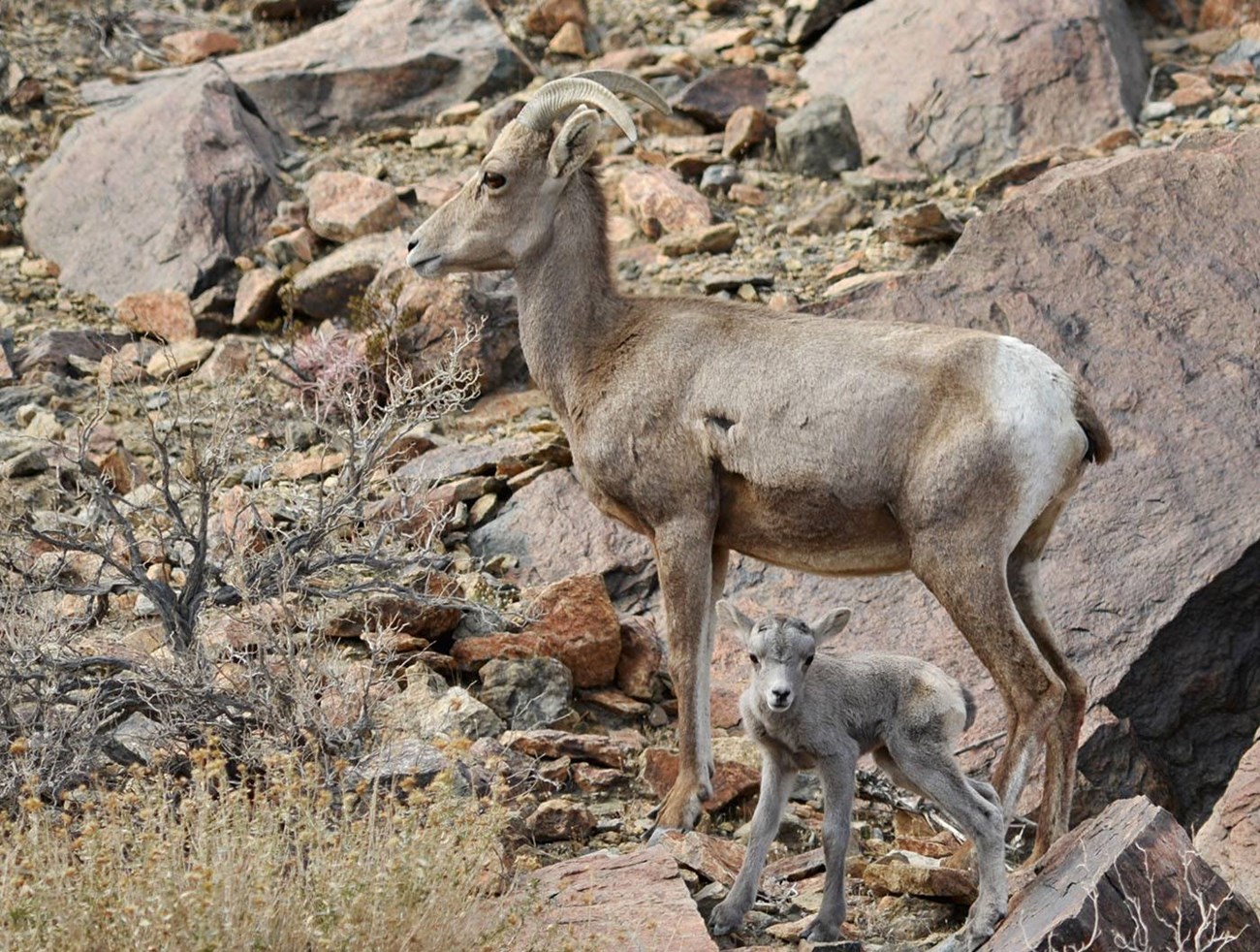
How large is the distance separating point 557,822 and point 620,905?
1.41m

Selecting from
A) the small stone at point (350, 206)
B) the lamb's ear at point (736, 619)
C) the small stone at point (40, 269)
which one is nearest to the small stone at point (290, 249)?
the small stone at point (350, 206)

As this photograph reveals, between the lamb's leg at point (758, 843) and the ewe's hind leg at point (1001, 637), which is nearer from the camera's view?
the lamb's leg at point (758, 843)

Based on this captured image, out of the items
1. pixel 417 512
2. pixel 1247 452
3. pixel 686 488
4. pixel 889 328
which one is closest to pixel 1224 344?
pixel 1247 452

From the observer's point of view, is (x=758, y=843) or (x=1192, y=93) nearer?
(x=758, y=843)

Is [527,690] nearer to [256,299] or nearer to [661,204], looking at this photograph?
[256,299]

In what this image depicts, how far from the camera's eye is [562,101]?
344 inches

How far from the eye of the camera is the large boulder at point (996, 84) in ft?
52.3

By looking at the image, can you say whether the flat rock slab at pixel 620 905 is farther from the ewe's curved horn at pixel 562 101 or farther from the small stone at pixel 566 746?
the ewe's curved horn at pixel 562 101

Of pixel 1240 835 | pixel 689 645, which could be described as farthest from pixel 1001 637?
pixel 689 645

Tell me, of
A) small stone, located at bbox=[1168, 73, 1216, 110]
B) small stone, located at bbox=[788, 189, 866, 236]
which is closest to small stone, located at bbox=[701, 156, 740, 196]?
small stone, located at bbox=[788, 189, 866, 236]

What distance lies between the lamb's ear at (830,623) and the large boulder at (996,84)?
31.0ft

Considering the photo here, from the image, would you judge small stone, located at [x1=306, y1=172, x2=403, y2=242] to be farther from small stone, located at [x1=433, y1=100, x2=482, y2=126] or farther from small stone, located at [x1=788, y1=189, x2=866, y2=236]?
small stone, located at [x1=788, y1=189, x2=866, y2=236]

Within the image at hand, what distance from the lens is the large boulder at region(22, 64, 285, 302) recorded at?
15.4m

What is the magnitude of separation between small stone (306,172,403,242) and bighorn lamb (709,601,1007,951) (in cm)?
926
